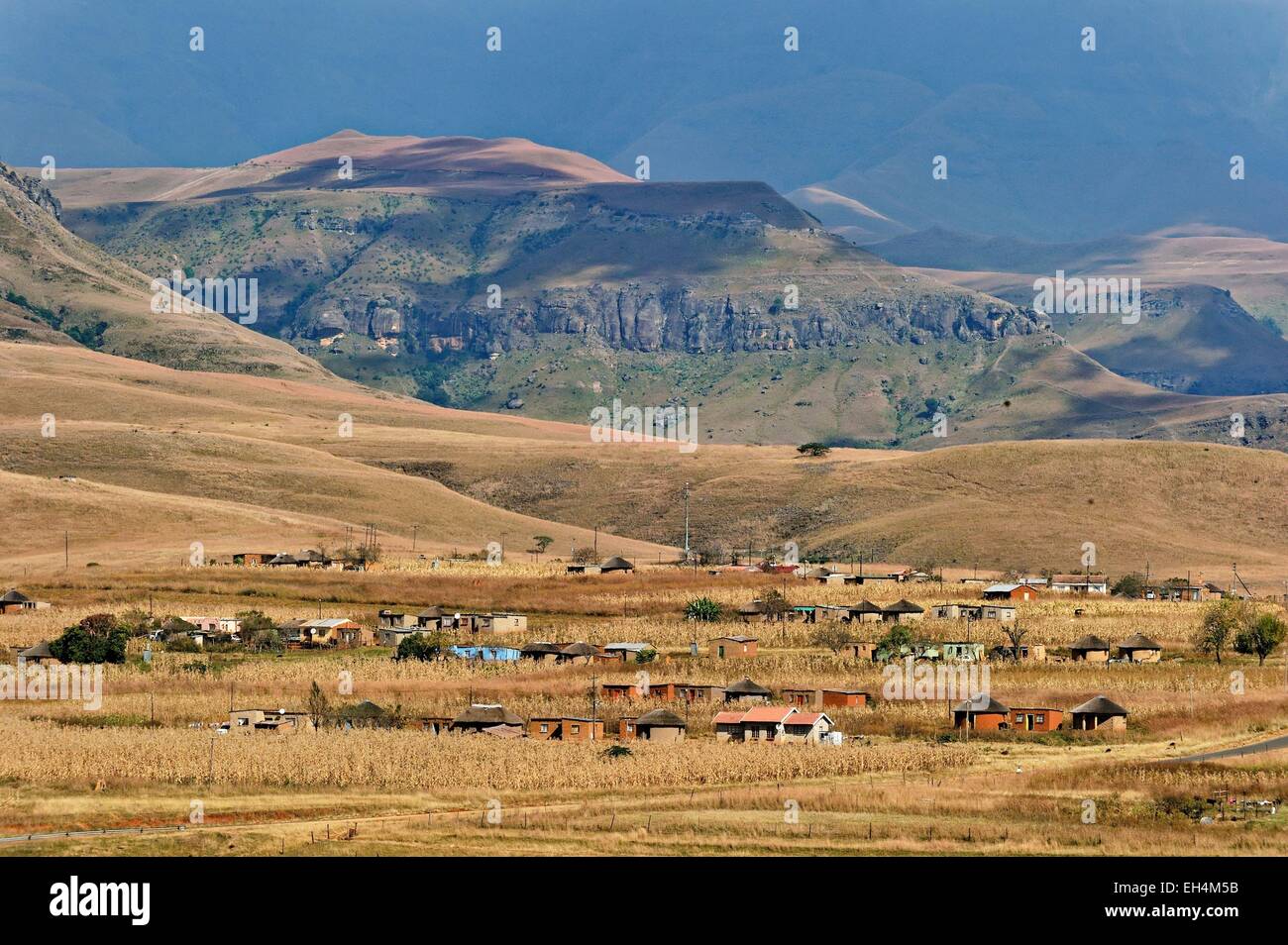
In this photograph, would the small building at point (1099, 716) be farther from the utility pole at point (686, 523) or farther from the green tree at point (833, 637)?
the utility pole at point (686, 523)

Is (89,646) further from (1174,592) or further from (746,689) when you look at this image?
(1174,592)

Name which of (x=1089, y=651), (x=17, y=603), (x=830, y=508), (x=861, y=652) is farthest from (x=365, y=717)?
(x=830, y=508)

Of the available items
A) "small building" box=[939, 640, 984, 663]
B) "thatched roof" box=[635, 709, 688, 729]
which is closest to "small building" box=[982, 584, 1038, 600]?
"small building" box=[939, 640, 984, 663]

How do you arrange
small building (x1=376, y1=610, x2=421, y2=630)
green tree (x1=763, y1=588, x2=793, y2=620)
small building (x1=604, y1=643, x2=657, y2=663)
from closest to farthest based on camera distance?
small building (x1=604, y1=643, x2=657, y2=663) → small building (x1=376, y1=610, x2=421, y2=630) → green tree (x1=763, y1=588, x2=793, y2=620)

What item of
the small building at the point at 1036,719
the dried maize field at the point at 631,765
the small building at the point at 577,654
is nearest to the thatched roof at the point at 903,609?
the dried maize field at the point at 631,765

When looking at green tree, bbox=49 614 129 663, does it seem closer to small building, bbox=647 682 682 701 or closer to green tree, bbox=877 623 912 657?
small building, bbox=647 682 682 701

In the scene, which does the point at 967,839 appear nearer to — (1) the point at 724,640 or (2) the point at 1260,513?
(1) the point at 724,640
